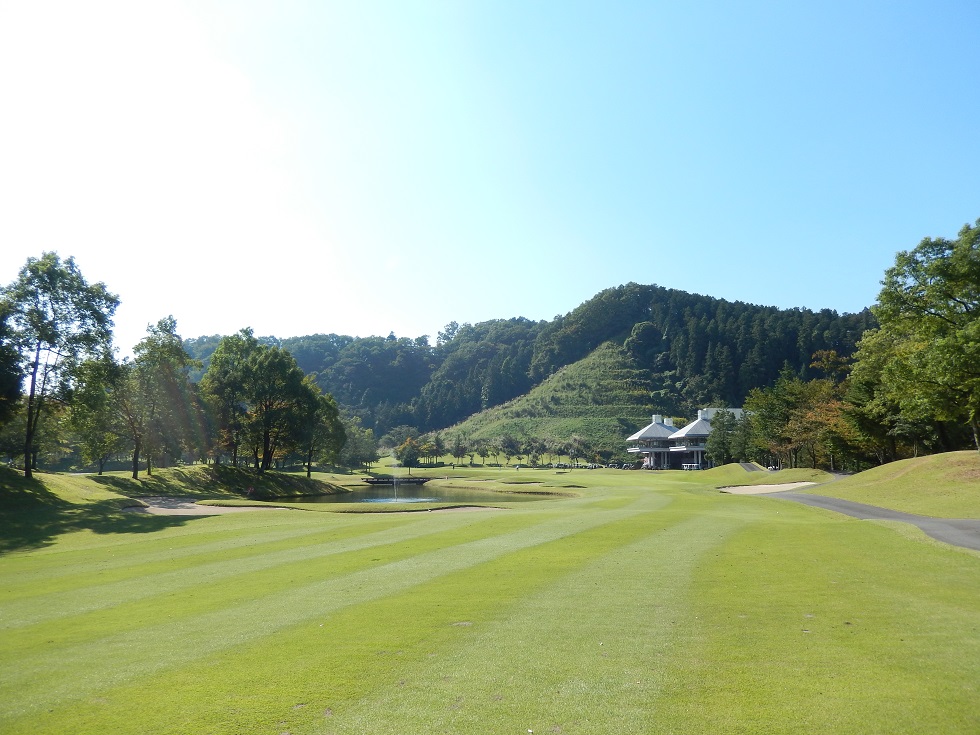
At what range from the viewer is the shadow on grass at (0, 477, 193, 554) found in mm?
24125

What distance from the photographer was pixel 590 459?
120 m

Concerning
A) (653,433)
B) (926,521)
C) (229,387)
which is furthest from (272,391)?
(653,433)

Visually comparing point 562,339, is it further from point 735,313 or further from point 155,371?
point 155,371

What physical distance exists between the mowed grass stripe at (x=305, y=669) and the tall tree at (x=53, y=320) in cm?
3777

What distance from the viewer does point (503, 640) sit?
25.7 feet

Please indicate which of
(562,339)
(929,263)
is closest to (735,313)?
(562,339)

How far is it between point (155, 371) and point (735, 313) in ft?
527

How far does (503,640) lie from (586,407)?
144510 mm

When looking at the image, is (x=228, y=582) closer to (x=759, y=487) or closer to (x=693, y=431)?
(x=759, y=487)

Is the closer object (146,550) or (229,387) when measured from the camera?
(146,550)

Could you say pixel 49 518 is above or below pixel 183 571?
below

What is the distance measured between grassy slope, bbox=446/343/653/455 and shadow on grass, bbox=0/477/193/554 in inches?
3926

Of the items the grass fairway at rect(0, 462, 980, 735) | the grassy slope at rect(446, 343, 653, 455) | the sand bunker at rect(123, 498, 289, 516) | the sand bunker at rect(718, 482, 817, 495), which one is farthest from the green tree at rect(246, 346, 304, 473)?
the grassy slope at rect(446, 343, 653, 455)

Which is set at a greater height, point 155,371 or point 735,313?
point 735,313
